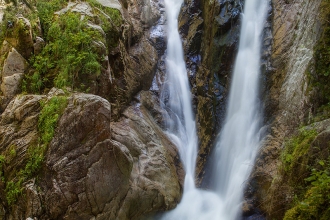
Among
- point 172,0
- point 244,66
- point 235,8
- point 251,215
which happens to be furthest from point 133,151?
point 172,0

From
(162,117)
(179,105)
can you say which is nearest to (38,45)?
(162,117)

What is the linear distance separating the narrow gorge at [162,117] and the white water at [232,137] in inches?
1.7

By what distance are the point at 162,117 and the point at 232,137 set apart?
114 inches

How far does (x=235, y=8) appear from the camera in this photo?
1059cm

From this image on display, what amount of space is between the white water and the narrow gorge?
42 mm

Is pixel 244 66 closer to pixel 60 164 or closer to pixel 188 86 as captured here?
pixel 188 86

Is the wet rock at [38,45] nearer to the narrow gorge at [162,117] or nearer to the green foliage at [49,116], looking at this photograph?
the narrow gorge at [162,117]

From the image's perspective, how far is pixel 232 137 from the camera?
9.23m

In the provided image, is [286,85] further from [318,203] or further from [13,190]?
[13,190]

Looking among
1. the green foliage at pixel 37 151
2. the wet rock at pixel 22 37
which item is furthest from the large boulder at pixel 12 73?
the green foliage at pixel 37 151

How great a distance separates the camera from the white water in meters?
8.20

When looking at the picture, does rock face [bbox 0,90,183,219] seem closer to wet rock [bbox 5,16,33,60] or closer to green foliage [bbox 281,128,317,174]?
wet rock [bbox 5,16,33,60]

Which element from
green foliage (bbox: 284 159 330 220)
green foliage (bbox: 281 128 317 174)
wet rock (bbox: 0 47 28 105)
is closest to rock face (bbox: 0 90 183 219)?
wet rock (bbox: 0 47 28 105)

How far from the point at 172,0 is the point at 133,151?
10.8 metres
